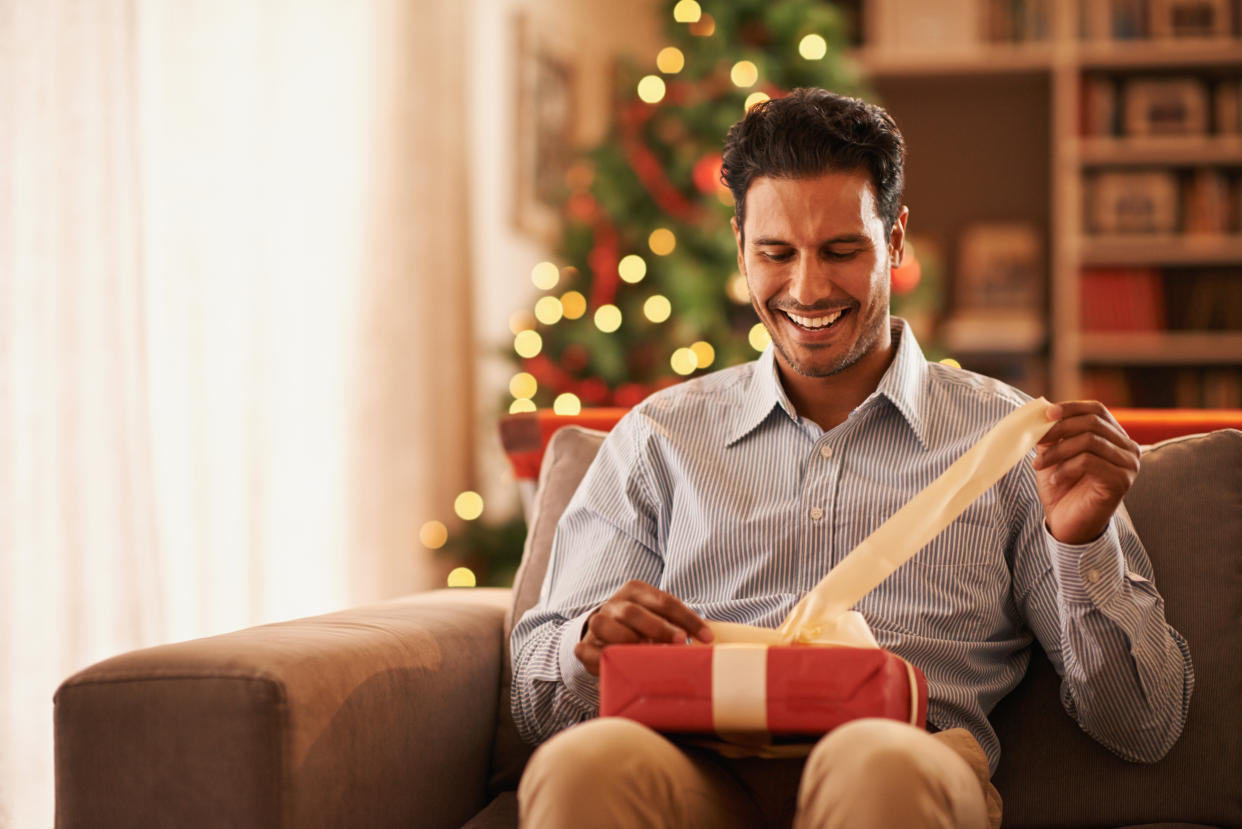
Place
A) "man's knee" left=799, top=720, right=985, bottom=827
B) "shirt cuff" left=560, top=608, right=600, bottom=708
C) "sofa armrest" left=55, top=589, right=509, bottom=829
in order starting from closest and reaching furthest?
"man's knee" left=799, top=720, right=985, bottom=827 → "sofa armrest" left=55, top=589, right=509, bottom=829 → "shirt cuff" left=560, top=608, right=600, bottom=708

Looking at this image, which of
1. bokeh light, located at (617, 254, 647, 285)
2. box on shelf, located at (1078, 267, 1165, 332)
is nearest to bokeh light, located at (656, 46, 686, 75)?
bokeh light, located at (617, 254, 647, 285)

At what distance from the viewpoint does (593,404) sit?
10.3 ft

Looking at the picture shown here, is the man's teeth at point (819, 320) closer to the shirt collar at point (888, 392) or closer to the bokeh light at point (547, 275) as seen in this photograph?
the shirt collar at point (888, 392)

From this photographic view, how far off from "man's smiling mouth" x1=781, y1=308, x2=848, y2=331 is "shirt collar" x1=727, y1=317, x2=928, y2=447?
0.08m

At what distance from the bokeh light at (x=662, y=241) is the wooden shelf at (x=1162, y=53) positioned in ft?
5.73

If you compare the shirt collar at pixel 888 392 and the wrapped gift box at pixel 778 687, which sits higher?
the shirt collar at pixel 888 392

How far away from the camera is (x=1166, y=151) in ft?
12.9

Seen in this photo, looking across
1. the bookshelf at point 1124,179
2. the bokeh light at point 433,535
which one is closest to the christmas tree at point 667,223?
the bokeh light at point 433,535

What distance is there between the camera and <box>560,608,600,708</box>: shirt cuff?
121 cm

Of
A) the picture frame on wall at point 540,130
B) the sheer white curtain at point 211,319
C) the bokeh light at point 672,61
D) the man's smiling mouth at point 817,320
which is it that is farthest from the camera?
the picture frame on wall at point 540,130

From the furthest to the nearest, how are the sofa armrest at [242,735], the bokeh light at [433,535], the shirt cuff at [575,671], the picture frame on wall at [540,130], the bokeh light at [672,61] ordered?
the picture frame on wall at [540,130]
the bokeh light at [672,61]
the bokeh light at [433,535]
the shirt cuff at [575,671]
the sofa armrest at [242,735]

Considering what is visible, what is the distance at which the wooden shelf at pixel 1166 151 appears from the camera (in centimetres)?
388

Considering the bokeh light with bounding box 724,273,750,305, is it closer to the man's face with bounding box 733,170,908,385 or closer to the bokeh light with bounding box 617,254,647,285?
the bokeh light with bounding box 617,254,647,285

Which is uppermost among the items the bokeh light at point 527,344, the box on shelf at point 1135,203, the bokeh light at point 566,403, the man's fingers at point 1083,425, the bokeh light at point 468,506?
the box on shelf at point 1135,203
